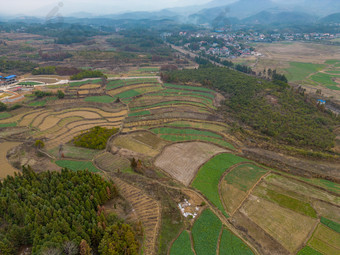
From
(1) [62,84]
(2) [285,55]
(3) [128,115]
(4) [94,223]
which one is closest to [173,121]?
(3) [128,115]

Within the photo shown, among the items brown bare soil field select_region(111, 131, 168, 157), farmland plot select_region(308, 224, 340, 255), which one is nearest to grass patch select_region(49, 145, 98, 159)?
brown bare soil field select_region(111, 131, 168, 157)

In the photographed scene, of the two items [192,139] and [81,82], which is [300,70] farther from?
[81,82]

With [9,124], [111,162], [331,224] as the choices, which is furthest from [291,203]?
[9,124]

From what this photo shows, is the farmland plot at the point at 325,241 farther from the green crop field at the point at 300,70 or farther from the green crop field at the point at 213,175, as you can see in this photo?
the green crop field at the point at 300,70

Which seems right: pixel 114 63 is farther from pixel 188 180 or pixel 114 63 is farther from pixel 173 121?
pixel 188 180

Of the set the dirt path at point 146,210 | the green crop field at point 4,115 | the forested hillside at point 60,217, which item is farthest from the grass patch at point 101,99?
the dirt path at point 146,210

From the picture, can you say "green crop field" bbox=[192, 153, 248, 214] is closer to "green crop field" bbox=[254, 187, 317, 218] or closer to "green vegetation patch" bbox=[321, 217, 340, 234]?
"green crop field" bbox=[254, 187, 317, 218]
